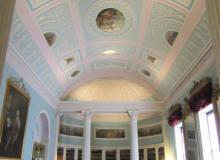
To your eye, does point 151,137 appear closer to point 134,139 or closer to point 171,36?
point 134,139

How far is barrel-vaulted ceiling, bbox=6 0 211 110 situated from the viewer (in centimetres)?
894

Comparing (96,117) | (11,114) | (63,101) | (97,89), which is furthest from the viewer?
(96,117)

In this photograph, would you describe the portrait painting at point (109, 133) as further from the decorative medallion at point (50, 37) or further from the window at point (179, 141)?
the decorative medallion at point (50, 37)

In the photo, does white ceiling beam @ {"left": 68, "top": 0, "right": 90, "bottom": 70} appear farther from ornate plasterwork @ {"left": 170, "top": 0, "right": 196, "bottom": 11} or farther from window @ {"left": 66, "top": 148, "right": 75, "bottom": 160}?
window @ {"left": 66, "top": 148, "right": 75, "bottom": 160}

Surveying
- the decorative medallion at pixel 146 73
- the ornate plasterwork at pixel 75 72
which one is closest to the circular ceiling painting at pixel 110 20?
the ornate plasterwork at pixel 75 72

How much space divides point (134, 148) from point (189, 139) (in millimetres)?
4872

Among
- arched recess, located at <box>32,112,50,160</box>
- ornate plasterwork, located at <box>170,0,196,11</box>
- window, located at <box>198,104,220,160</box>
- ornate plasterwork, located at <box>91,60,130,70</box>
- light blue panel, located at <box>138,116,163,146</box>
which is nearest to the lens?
ornate plasterwork, located at <box>170,0,196,11</box>

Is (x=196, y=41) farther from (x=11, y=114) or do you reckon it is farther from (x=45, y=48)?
(x=11, y=114)

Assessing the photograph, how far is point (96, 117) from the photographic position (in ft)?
65.2

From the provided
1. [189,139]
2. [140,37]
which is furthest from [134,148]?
[140,37]

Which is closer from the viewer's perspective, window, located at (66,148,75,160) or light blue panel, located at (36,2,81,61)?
light blue panel, located at (36,2,81,61)

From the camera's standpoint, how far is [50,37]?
10.9m

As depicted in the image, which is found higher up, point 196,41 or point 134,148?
point 196,41

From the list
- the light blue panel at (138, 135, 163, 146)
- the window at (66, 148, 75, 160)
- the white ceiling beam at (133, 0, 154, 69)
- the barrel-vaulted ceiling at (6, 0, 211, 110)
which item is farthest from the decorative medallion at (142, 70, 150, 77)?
the window at (66, 148, 75, 160)
